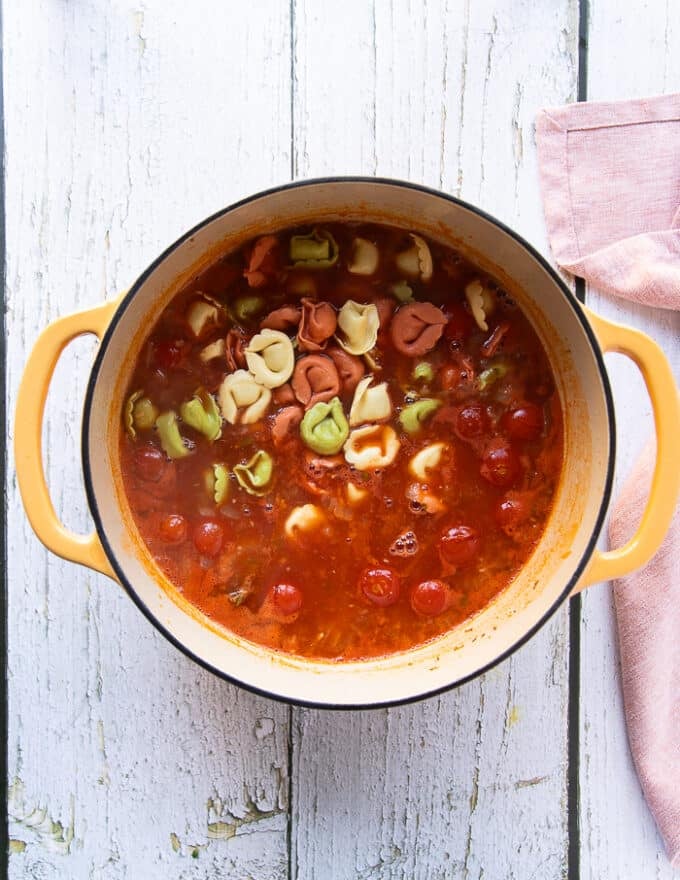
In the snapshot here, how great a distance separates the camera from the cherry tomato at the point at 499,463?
1.41 meters

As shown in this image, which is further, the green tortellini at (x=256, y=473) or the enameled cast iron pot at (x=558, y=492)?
the green tortellini at (x=256, y=473)

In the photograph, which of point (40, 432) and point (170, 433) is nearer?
point (40, 432)

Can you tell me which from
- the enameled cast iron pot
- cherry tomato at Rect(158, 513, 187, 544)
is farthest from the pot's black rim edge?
cherry tomato at Rect(158, 513, 187, 544)

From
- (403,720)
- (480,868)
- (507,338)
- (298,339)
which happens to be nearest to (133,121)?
(298,339)

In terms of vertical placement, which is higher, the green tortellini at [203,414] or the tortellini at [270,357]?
the tortellini at [270,357]

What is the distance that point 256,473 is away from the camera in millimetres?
1414

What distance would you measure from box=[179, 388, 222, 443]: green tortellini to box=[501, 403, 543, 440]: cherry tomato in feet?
1.47

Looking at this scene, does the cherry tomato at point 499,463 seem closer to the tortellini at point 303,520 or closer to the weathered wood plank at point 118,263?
the tortellini at point 303,520

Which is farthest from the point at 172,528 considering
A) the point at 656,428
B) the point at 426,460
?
the point at 656,428

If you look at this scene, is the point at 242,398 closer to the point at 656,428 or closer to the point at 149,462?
the point at 149,462

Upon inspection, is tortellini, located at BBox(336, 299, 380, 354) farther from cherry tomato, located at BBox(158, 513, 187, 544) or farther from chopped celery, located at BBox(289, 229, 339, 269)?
cherry tomato, located at BBox(158, 513, 187, 544)

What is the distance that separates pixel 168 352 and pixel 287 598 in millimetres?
423

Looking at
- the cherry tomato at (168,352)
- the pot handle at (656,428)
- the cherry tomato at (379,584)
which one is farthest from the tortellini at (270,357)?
the pot handle at (656,428)

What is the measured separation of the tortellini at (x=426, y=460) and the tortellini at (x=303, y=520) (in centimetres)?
16
